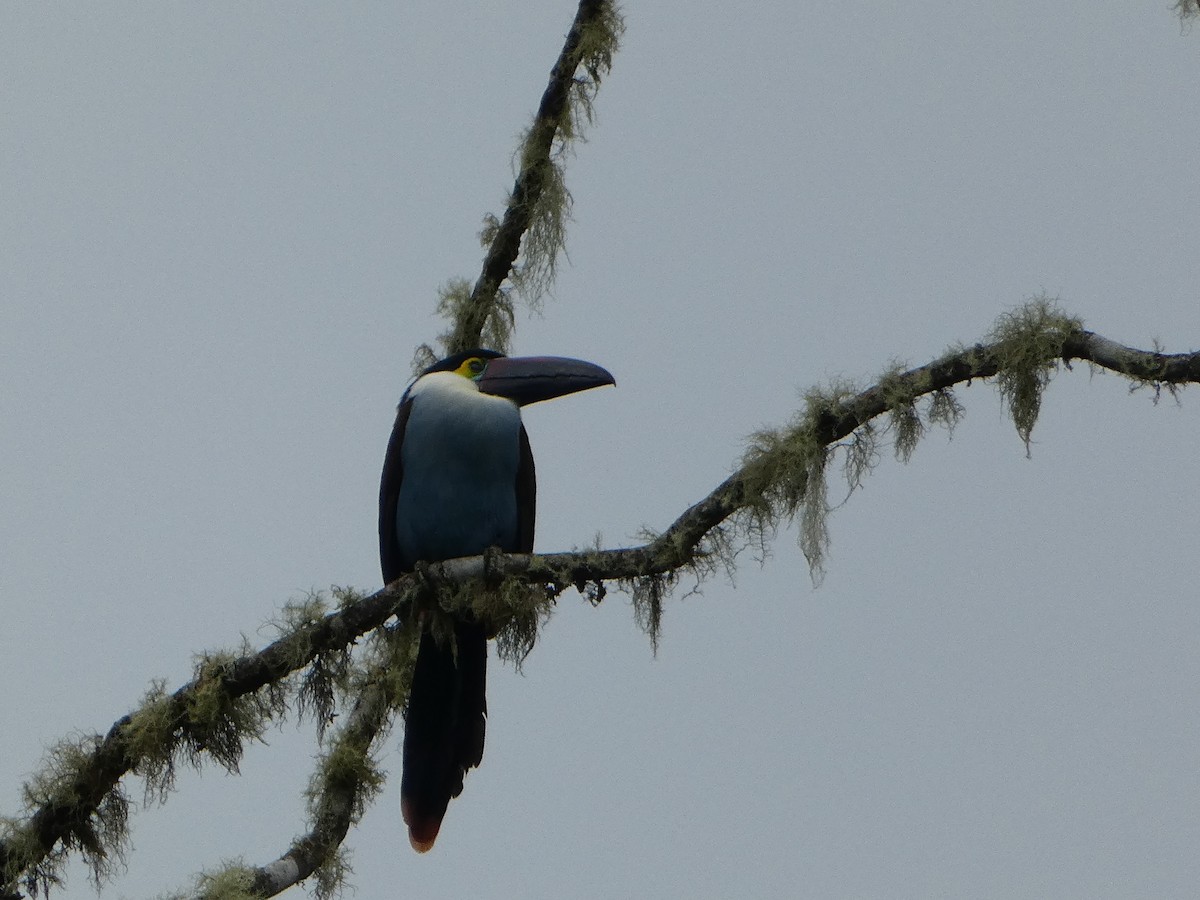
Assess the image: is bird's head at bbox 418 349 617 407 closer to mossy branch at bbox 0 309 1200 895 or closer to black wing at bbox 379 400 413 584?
black wing at bbox 379 400 413 584

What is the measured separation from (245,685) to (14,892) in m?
0.87

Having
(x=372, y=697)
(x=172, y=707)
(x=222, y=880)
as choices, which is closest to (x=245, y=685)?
(x=172, y=707)

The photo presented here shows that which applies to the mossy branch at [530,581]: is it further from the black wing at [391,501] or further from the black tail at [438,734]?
the black wing at [391,501]

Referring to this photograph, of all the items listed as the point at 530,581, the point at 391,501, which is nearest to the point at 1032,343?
the point at 530,581

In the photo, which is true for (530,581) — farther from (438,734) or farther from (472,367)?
(472,367)

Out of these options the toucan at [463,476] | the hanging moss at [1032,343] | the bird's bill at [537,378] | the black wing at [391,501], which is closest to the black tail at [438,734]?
the toucan at [463,476]

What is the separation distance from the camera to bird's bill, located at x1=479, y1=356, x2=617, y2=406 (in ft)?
18.5

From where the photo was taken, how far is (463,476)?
5668mm

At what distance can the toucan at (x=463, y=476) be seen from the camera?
5285mm

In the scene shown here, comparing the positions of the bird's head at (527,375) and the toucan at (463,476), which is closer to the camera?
the toucan at (463,476)

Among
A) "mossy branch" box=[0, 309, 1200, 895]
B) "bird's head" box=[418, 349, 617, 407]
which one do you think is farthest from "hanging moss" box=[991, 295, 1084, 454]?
"bird's head" box=[418, 349, 617, 407]

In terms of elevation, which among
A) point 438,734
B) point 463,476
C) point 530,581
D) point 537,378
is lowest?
point 438,734

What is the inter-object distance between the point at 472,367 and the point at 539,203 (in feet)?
2.16

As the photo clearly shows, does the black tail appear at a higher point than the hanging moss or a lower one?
lower
